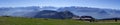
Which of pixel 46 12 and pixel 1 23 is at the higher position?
pixel 1 23

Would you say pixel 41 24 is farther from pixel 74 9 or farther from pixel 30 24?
pixel 74 9

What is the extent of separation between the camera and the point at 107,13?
68938mm

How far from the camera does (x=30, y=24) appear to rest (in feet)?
88.6

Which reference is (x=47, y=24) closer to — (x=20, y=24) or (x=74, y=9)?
(x=20, y=24)

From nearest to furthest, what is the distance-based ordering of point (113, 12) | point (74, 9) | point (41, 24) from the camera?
point (41, 24), point (113, 12), point (74, 9)

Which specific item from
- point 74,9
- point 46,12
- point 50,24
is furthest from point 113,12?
point 50,24

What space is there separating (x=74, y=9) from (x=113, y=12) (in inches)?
561

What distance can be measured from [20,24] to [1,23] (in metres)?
1.72

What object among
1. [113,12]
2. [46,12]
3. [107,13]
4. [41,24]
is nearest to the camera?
[41,24]

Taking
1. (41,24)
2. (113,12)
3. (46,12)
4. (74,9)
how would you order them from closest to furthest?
(41,24) → (113,12) → (74,9) → (46,12)

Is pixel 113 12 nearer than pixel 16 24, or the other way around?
pixel 16 24

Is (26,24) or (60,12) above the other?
(26,24)

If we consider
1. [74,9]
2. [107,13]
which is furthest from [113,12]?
[74,9]

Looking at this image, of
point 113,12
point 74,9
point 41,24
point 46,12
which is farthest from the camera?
point 46,12
